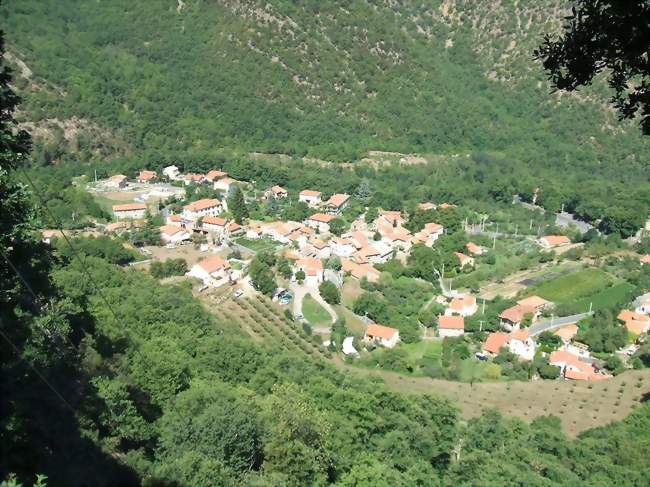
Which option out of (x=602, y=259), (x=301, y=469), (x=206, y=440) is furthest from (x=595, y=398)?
(x=602, y=259)

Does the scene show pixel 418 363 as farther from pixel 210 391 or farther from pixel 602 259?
pixel 602 259

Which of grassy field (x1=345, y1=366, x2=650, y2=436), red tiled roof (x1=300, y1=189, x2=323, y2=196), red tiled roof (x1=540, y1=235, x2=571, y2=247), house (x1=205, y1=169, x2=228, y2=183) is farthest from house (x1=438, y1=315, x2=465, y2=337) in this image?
house (x1=205, y1=169, x2=228, y2=183)

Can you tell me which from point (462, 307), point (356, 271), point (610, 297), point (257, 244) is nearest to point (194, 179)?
point (257, 244)

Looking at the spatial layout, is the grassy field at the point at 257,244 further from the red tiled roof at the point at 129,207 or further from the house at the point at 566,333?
the house at the point at 566,333

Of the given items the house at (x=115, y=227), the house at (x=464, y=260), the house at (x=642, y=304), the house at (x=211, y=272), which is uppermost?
the house at (x=642, y=304)

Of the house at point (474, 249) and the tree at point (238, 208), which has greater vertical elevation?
the house at point (474, 249)

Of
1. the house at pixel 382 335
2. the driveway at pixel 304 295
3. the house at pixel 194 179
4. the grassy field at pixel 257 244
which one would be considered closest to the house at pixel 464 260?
the driveway at pixel 304 295
